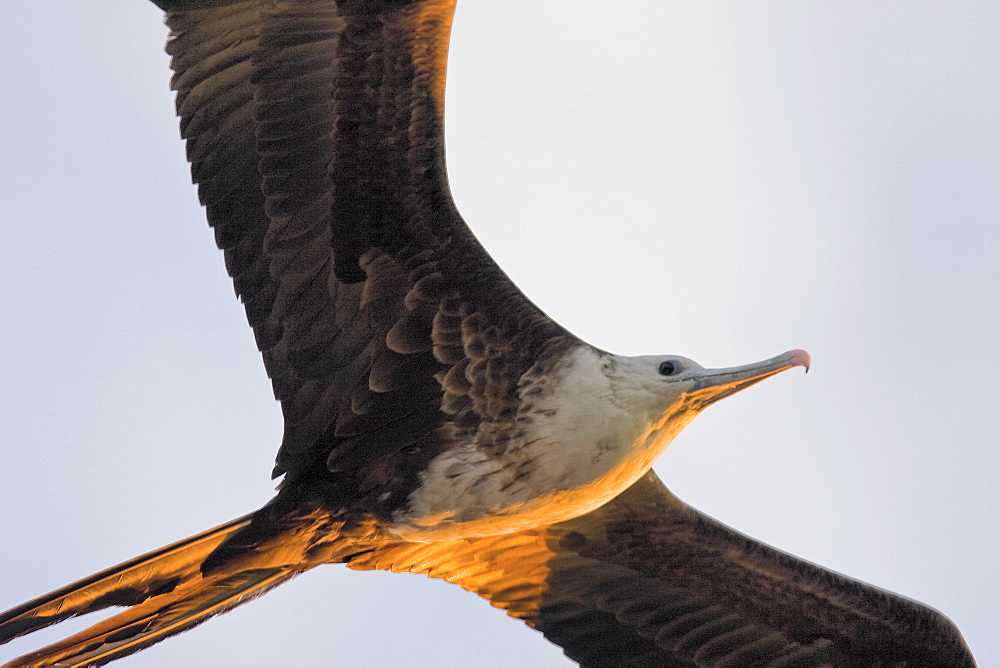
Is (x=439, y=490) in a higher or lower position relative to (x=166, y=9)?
lower

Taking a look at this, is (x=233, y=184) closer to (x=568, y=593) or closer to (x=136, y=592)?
(x=136, y=592)

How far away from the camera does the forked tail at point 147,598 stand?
5.24m

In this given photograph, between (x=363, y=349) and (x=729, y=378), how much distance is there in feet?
4.77

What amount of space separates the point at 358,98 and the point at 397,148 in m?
0.24

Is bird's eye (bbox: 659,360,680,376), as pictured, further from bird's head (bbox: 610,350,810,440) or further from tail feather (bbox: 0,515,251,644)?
tail feather (bbox: 0,515,251,644)

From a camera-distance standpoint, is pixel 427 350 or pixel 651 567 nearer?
pixel 427 350

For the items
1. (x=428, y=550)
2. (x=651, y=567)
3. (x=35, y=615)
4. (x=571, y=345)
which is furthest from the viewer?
(x=651, y=567)

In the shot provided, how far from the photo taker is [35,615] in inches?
204

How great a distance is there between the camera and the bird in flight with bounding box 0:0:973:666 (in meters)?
5.36

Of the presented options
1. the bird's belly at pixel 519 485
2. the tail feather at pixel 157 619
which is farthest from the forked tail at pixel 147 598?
the bird's belly at pixel 519 485

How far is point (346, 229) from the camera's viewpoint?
5.52m

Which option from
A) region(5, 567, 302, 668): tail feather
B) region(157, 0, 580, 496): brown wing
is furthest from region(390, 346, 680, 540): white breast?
region(5, 567, 302, 668): tail feather

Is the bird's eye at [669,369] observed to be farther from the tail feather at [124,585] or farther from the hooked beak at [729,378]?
the tail feather at [124,585]

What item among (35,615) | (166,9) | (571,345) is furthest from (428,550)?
(166,9)
